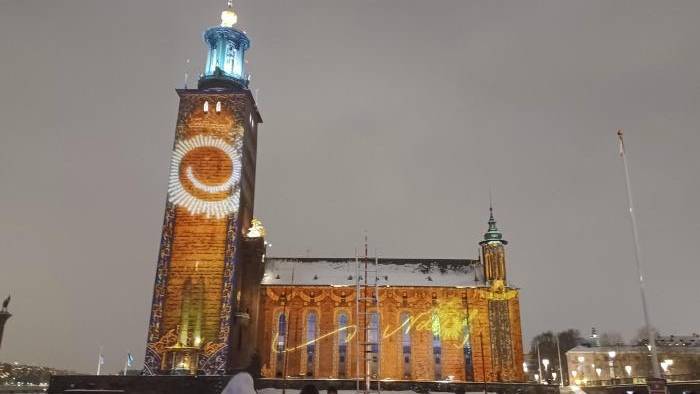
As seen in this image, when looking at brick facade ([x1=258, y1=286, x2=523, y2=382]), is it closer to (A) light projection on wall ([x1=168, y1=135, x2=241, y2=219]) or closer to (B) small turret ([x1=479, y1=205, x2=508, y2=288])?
(B) small turret ([x1=479, y1=205, x2=508, y2=288])

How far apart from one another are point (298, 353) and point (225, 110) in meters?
28.3

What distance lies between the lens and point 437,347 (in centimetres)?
6750

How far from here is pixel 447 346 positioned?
67.1 meters

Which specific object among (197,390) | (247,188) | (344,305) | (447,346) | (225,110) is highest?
(225,110)

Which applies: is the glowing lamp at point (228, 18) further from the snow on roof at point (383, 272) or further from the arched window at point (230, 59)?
the snow on roof at point (383, 272)

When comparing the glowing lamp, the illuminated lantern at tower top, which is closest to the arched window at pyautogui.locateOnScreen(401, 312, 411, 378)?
the illuminated lantern at tower top

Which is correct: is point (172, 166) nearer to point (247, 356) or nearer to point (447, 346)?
point (247, 356)

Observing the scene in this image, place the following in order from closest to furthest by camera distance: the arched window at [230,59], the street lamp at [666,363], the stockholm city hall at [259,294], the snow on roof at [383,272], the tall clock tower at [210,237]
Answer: the tall clock tower at [210,237]
the stockholm city hall at [259,294]
the arched window at [230,59]
the street lamp at [666,363]
the snow on roof at [383,272]

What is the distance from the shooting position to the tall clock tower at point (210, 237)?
186 feet

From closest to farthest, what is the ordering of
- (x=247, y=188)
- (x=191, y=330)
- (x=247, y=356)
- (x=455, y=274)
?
1. (x=191, y=330)
2. (x=247, y=356)
3. (x=247, y=188)
4. (x=455, y=274)

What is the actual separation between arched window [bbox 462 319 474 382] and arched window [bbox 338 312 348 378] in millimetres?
13351

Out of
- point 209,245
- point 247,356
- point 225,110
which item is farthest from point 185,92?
point 247,356

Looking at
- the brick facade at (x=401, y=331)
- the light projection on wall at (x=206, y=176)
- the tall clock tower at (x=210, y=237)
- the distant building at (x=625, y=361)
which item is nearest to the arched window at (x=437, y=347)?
the brick facade at (x=401, y=331)

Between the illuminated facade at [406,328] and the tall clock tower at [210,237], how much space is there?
4.88 metres
